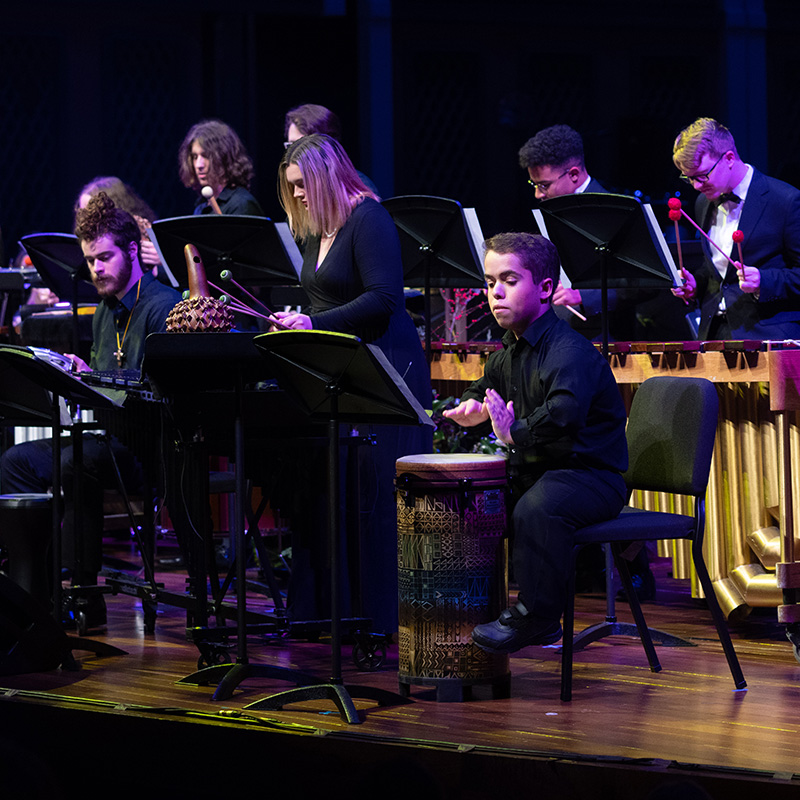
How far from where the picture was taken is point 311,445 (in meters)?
4.59

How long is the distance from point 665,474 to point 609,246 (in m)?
0.96

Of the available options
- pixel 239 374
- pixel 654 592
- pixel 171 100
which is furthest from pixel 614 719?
pixel 171 100

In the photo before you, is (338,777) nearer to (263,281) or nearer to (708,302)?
(263,281)

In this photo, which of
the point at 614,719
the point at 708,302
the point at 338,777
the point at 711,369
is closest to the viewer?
the point at 338,777

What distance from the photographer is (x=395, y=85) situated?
29.0 ft

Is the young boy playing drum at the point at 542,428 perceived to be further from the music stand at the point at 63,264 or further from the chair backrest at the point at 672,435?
the music stand at the point at 63,264

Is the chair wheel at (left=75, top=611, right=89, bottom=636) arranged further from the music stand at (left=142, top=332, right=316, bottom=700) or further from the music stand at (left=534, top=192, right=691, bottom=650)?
the music stand at (left=534, top=192, right=691, bottom=650)

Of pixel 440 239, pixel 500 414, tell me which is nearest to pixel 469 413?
pixel 500 414

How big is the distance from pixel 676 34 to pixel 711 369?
4462 mm

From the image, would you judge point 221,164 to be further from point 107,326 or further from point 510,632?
point 510,632

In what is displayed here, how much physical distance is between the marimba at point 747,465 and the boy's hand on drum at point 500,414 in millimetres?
1152

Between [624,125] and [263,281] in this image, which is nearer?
[263,281]

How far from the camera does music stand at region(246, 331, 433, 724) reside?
142 inches

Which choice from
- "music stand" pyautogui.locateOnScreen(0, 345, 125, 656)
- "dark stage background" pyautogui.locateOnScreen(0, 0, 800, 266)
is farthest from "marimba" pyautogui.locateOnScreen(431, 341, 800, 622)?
"dark stage background" pyautogui.locateOnScreen(0, 0, 800, 266)
